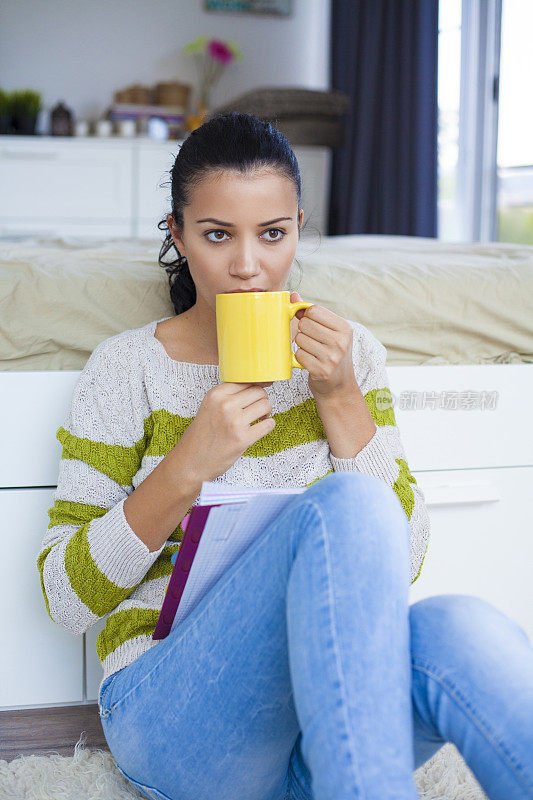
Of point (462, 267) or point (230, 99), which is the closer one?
point (462, 267)

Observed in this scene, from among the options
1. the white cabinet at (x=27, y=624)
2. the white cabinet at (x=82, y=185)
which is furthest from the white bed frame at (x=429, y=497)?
the white cabinet at (x=82, y=185)

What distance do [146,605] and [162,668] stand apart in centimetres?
16

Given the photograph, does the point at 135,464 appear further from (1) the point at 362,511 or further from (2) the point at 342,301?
(2) the point at 342,301

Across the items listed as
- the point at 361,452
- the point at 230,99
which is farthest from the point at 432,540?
the point at 230,99

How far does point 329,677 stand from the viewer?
1.98ft

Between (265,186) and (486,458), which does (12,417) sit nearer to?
(265,186)

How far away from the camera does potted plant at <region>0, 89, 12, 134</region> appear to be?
3.29 meters

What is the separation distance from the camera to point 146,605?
0.90 metres

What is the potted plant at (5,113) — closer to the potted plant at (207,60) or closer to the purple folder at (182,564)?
the potted plant at (207,60)

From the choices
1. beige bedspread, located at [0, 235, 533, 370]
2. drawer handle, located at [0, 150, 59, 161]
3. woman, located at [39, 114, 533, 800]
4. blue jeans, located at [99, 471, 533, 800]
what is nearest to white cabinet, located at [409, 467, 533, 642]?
beige bedspread, located at [0, 235, 533, 370]

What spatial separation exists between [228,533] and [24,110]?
301 centimetres

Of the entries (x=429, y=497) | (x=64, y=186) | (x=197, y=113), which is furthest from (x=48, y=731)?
(x=197, y=113)

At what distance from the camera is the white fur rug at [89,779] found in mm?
923

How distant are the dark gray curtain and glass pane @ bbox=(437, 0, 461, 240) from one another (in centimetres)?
20
